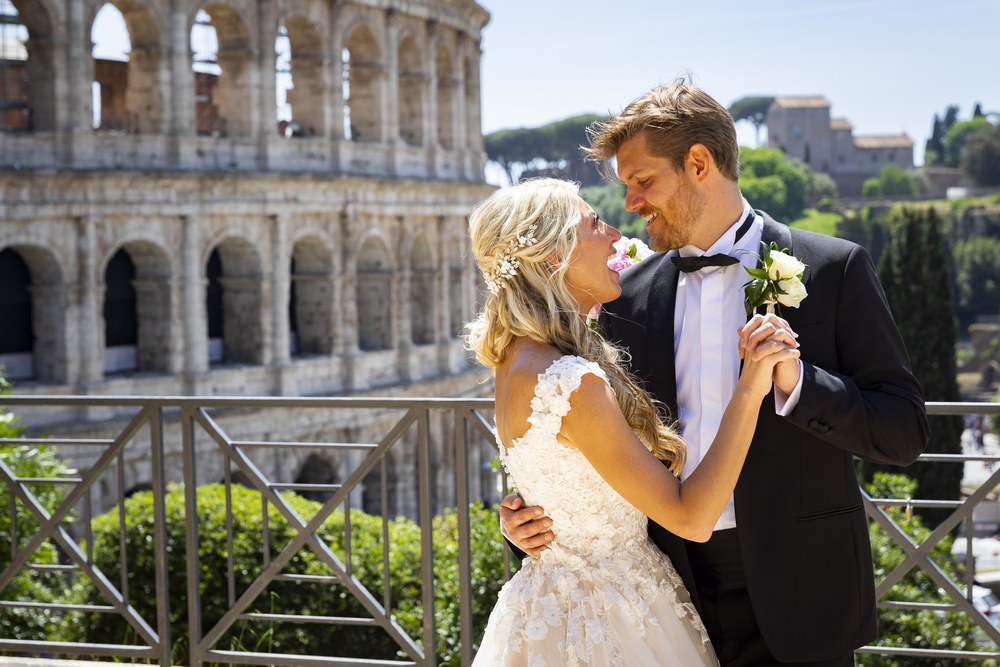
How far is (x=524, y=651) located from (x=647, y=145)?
120 cm

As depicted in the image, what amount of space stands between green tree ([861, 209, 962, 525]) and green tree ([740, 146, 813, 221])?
149 ft

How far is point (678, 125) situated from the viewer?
9.80 ft

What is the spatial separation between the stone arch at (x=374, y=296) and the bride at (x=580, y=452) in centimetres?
2427

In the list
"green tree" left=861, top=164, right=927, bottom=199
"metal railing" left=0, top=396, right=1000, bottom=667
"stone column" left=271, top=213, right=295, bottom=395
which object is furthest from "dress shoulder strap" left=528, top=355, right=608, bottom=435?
"green tree" left=861, top=164, right=927, bottom=199

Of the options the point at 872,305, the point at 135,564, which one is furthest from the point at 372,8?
the point at 872,305

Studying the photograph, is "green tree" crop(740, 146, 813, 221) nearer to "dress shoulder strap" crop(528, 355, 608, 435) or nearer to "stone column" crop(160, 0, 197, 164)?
"stone column" crop(160, 0, 197, 164)

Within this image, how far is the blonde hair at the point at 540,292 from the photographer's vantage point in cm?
288

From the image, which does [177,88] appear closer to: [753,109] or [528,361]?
[528,361]

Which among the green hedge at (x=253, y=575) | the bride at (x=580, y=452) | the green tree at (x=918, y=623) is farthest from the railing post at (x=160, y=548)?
the green tree at (x=918, y=623)

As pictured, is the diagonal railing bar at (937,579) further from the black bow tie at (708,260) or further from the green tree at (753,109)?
the green tree at (753,109)

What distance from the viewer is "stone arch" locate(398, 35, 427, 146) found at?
28.4 m

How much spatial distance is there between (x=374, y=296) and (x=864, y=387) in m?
25.0

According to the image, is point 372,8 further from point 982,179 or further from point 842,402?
point 982,179

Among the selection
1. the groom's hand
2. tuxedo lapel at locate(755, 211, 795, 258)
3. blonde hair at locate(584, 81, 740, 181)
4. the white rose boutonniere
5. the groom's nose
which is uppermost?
blonde hair at locate(584, 81, 740, 181)
